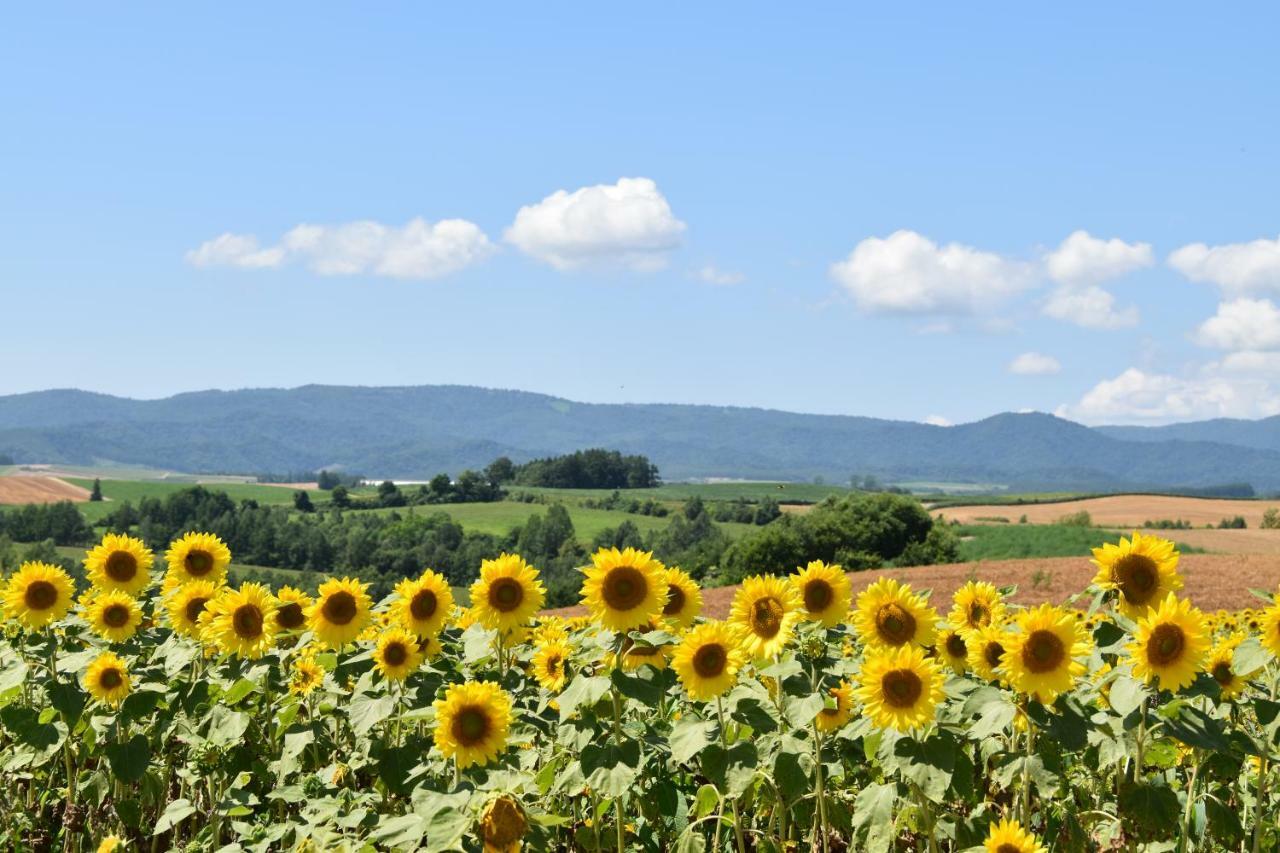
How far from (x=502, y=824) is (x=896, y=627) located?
1913 millimetres

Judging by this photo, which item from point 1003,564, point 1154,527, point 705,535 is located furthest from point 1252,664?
point 705,535

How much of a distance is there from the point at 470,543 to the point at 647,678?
390 ft

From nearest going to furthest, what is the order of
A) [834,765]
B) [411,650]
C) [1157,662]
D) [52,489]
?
[1157,662]
[834,765]
[411,650]
[52,489]

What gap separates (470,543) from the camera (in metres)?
122

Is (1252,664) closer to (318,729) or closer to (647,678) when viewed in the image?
(647,678)

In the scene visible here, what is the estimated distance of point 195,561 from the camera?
7496 mm

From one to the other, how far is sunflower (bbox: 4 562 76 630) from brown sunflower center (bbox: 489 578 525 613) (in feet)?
11.0

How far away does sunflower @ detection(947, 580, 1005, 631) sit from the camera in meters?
5.89

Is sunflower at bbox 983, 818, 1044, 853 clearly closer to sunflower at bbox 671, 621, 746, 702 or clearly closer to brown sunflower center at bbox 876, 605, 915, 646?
brown sunflower center at bbox 876, 605, 915, 646

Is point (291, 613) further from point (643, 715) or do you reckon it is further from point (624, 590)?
point (624, 590)

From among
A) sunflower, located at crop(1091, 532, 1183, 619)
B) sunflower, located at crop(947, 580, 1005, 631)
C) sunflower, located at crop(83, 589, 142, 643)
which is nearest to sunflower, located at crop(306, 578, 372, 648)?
sunflower, located at crop(83, 589, 142, 643)

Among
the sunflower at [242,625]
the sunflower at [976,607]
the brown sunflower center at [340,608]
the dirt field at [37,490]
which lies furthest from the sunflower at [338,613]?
the dirt field at [37,490]

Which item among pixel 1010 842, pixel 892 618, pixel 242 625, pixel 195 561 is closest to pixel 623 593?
pixel 892 618

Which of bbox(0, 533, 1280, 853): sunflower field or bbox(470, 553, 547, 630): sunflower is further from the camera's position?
bbox(470, 553, 547, 630): sunflower
